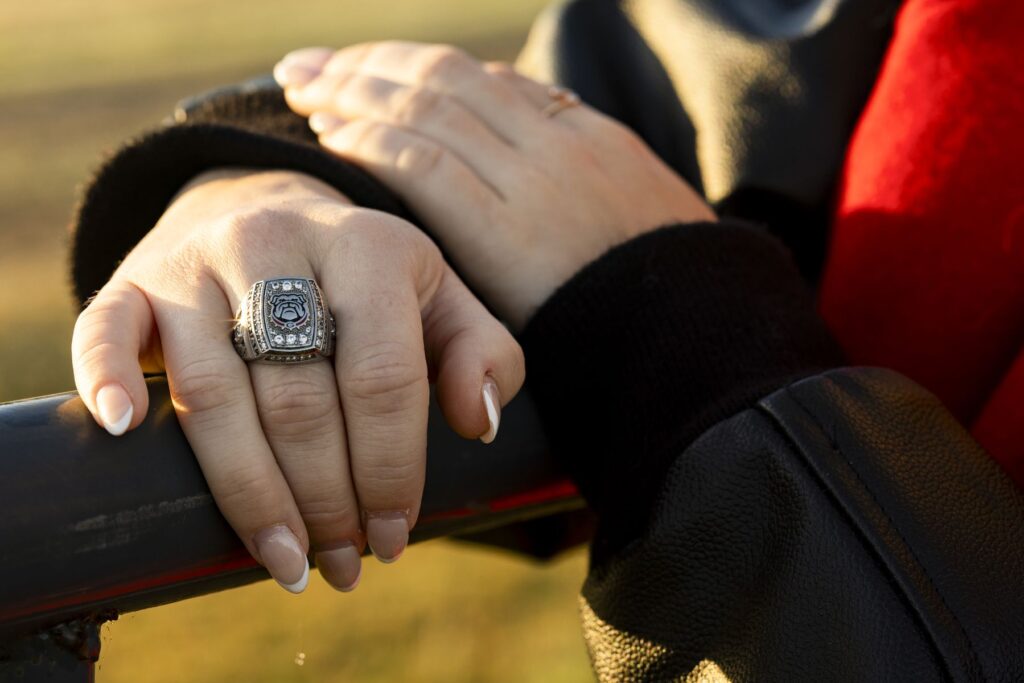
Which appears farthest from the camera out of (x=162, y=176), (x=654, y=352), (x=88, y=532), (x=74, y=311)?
(x=74, y=311)

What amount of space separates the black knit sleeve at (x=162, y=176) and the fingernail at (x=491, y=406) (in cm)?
29

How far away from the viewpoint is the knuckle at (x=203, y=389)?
68 cm

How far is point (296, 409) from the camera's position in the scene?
0.69 metres

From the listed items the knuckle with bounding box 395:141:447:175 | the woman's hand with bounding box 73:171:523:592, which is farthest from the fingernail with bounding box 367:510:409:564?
the knuckle with bounding box 395:141:447:175

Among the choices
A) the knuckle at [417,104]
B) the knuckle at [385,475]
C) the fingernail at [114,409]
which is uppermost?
the fingernail at [114,409]

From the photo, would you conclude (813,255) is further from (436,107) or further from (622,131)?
(436,107)

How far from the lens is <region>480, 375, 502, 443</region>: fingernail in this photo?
0.77m

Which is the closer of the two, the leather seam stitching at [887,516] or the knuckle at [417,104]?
the leather seam stitching at [887,516]

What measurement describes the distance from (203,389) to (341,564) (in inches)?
6.3

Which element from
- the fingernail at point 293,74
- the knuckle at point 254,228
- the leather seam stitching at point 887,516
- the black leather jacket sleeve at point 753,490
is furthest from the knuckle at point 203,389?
the fingernail at point 293,74

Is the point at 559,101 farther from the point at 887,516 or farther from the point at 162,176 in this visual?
the point at 887,516

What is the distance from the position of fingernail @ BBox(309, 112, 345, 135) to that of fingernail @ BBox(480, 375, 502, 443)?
1.53 feet

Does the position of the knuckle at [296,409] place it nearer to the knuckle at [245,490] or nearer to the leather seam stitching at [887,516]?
the knuckle at [245,490]

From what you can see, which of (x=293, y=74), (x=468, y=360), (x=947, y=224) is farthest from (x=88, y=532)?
(x=947, y=224)
